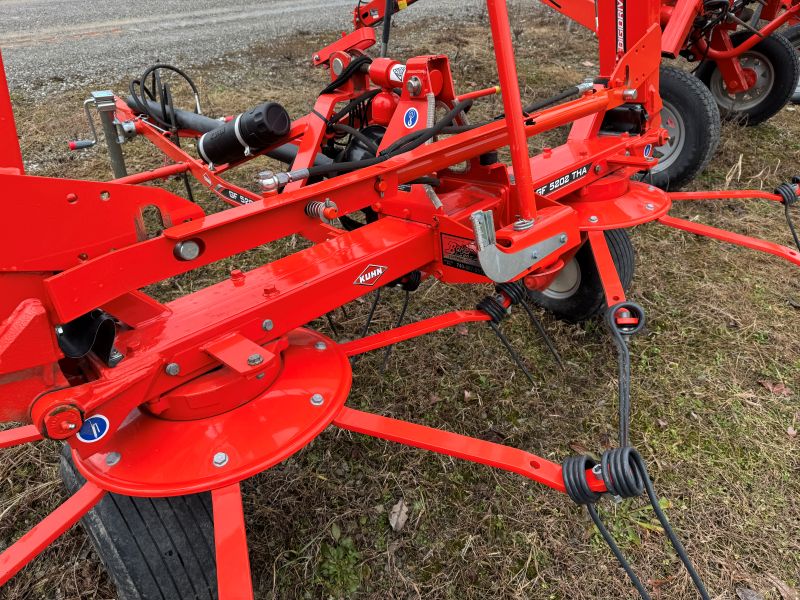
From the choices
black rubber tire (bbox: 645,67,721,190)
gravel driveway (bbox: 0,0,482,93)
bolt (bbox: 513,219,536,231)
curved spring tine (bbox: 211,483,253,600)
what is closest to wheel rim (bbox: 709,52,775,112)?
black rubber tire (bbox: 645,67,721,190)

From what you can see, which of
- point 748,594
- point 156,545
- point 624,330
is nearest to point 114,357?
point 156,545

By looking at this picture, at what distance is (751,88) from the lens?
5344mm

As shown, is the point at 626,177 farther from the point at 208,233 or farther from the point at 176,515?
the point at 176,515

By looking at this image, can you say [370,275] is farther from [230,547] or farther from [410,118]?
[230,547]

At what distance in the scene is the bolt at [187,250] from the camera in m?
1.48

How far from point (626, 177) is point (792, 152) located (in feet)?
11.3

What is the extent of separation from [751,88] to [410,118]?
460 centimetres

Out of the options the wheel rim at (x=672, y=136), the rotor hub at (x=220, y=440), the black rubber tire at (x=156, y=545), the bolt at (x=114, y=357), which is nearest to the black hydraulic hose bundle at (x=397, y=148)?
the rotor hub at (x=220, y=440)

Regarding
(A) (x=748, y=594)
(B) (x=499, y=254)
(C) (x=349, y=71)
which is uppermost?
(C) (x=349, y=71)

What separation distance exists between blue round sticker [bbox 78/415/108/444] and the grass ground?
825mm

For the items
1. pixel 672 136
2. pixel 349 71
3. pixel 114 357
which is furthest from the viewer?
pixel 672 136

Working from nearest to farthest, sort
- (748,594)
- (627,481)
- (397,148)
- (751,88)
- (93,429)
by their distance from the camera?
(627,481) → (93,429) → (748,594) → (397,148) → (751,88)

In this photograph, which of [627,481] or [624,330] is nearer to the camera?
[627,481]

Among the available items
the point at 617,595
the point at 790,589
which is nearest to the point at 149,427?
the point at 617,595
